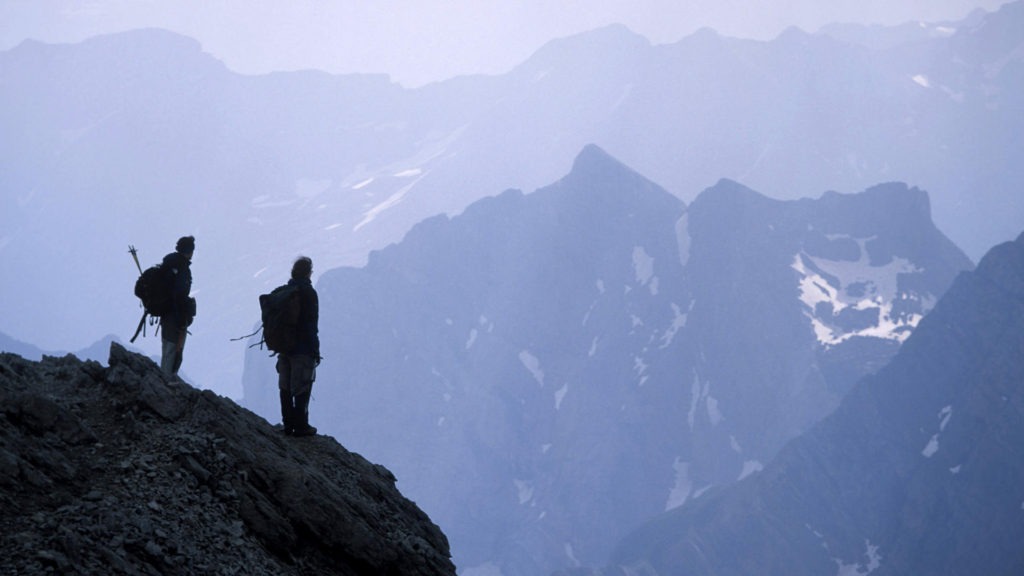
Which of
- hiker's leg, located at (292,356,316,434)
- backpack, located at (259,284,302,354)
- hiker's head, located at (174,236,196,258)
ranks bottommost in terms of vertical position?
hiker's leg, located at (292,356,316,434)

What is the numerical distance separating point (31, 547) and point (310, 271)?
7.66 metres

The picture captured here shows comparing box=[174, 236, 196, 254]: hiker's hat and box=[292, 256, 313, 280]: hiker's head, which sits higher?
box=[174, 236, 196, 254]: hiker's hat

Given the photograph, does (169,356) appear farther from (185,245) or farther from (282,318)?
(282,318)

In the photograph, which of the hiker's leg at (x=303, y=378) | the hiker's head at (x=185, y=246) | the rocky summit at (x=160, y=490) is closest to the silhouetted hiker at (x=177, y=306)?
the hiker's head at (x=185, y=246)

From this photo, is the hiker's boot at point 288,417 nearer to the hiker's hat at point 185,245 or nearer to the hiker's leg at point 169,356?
the hiker's leg at point 169,356

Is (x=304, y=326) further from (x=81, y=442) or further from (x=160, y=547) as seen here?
(x=160, y=547)

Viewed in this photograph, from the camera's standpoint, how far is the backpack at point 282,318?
16.1 meters

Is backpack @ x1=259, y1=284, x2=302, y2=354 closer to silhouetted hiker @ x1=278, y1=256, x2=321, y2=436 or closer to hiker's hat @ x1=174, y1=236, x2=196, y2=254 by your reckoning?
silhouetted hiker @ x1=278, y1=256, x2=321, y2=436

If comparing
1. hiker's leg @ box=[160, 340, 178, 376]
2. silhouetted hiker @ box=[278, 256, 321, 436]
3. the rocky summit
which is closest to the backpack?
silhouetted hiker @ box=[278, 256, 321, 436]

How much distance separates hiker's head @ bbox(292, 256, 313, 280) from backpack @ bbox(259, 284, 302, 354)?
0.95 ft

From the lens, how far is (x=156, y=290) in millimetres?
17547

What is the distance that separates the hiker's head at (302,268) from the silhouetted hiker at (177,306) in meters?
2.50

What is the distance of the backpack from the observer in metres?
16.1

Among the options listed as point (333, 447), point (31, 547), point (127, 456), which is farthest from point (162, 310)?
point (31, 547)
